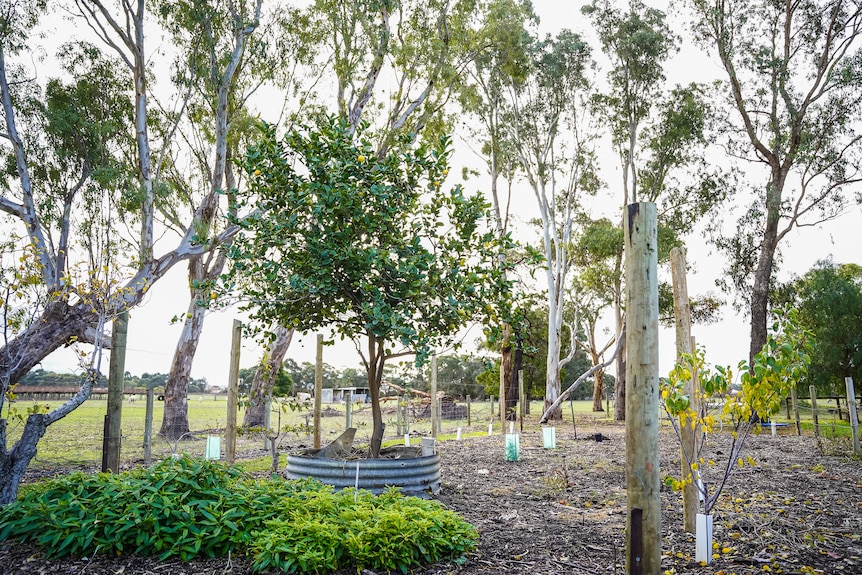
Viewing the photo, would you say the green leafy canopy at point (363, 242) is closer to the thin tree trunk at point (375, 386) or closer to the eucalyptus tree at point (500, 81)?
the thin tree trunk at point (375, 386)

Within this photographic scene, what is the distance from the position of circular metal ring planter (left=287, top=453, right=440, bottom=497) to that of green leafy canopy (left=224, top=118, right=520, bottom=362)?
1.26 m

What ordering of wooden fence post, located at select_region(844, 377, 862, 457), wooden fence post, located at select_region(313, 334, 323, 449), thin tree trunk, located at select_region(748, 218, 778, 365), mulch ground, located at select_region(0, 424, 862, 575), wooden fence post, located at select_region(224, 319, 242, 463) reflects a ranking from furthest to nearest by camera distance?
thin tree trunk, located at select_region(748, 218, 778, 365), wooden fence post, located at select_region(844, 377, 862, 457), wooden fence post, located at select_region(313, 334, 323, 449), wooden fence post, located at select_region(224, 319, 242, 463), mulch ground, located at select_region(0, 424, 862, 575)

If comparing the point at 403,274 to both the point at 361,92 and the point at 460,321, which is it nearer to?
the point at 460,321

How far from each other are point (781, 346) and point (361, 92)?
13.4 metres

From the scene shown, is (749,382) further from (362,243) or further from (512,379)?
(512,379)

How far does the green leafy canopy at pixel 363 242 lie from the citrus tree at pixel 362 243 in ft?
0.04

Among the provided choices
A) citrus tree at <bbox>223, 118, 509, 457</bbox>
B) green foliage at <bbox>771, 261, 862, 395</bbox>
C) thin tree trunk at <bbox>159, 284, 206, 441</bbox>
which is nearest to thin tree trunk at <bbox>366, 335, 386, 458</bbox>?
citrus tree at <bbox>223, 118, 509, 457</bbox>

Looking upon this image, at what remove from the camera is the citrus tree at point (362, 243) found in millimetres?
6156

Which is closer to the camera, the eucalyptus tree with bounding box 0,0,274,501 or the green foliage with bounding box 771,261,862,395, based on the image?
the eucalyptus tree with bounding box 0,0,274,501

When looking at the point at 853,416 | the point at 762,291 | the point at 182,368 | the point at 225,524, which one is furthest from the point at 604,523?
the point at 762,291

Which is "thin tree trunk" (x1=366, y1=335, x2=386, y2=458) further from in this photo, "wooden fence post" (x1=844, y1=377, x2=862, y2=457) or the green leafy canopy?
"wooden fence post" (x1=844, y1=377, x2=862, y2=457)

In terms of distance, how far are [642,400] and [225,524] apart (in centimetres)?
301

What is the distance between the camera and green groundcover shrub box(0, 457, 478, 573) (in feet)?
13.5

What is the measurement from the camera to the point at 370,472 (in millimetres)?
6391
